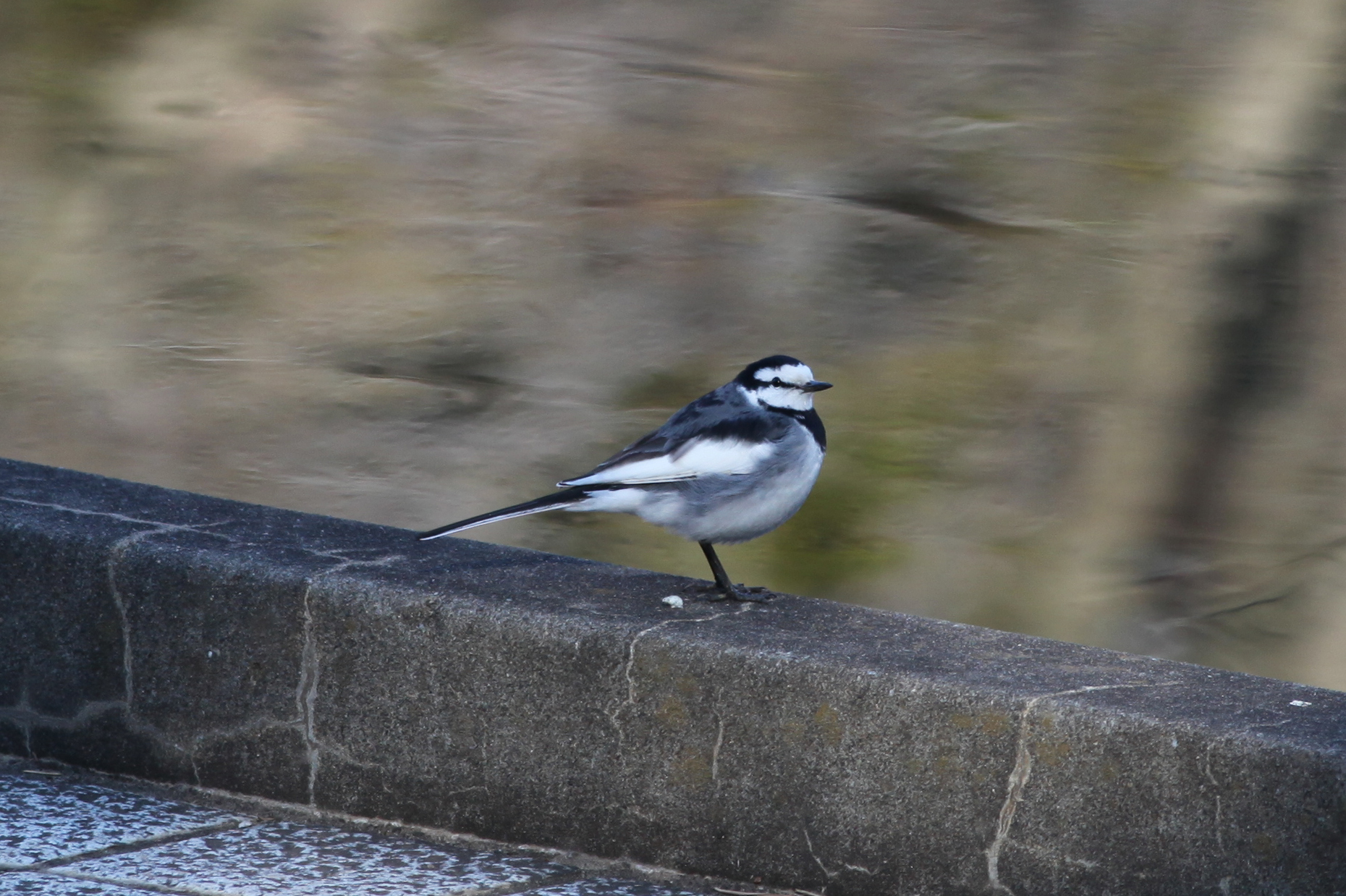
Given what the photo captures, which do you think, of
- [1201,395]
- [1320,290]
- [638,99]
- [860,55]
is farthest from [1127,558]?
[638,99]

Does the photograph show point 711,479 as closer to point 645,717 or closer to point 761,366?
point 761,366

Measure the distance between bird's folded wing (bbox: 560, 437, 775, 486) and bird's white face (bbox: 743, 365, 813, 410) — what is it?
0.21 meters

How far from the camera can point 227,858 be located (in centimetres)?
292

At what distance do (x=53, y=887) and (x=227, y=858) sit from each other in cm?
31

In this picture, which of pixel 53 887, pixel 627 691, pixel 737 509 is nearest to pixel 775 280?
pixel 737 509

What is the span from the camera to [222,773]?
10.6 ft

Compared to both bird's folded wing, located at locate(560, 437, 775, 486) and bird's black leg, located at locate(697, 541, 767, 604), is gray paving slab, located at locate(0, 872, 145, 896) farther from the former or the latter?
bird's black leg, located at locate(697, 541, 767, 604)

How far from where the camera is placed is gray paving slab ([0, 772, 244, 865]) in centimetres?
293

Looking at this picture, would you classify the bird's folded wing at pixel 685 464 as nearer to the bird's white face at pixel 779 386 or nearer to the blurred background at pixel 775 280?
the bird's white face at pixel 779 386

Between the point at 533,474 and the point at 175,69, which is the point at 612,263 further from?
the point at 175,69

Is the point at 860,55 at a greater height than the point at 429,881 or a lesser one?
greater

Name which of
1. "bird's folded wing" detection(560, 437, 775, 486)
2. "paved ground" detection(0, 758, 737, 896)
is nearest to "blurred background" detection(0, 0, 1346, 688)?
"bird's folded wing" detection(560, 437, 775, 486)

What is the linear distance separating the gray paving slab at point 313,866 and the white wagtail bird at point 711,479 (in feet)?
2.11

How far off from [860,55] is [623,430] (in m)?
1.99
